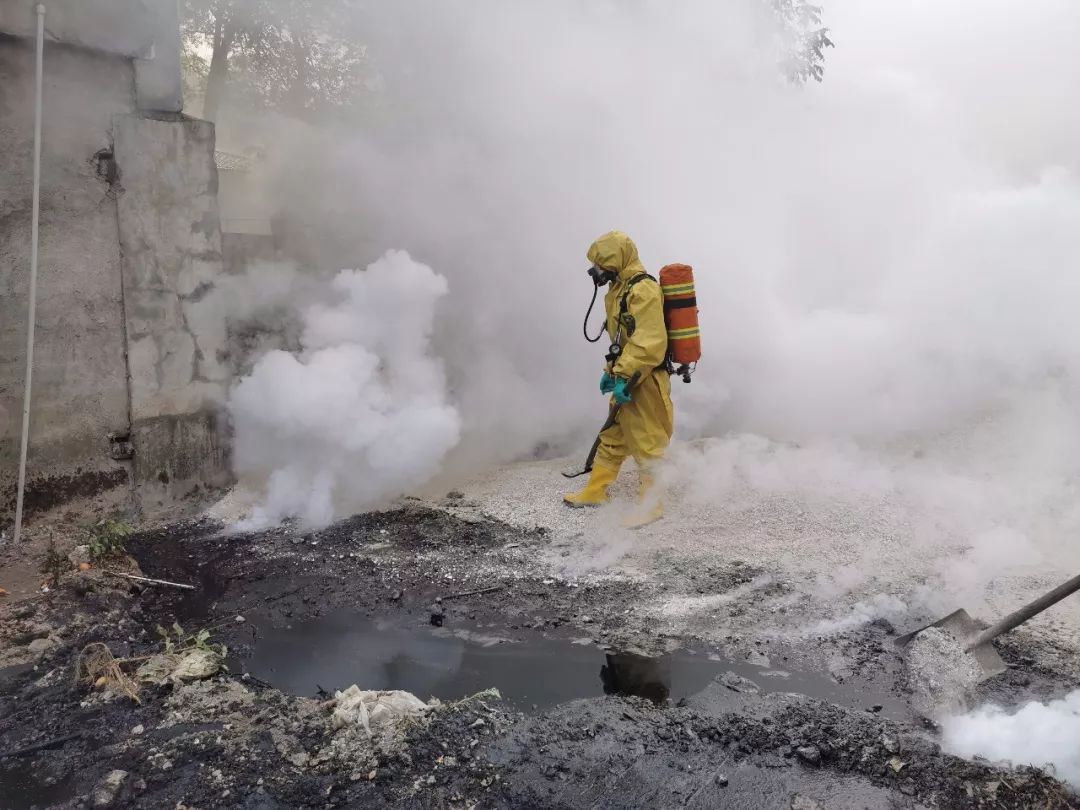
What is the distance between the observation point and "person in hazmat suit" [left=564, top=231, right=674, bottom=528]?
16.7 feet

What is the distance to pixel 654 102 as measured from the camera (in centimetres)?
804

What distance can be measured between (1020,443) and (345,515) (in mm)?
5114

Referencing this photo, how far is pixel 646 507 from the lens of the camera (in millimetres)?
5273

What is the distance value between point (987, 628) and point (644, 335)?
2.54 metres

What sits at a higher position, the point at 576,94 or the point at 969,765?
the point at 576,94

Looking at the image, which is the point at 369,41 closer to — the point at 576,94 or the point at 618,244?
the point at 576,94

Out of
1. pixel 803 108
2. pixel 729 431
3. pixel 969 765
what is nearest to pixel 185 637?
pixel 969 765

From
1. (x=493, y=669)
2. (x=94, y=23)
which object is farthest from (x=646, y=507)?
(x=94, y=23)

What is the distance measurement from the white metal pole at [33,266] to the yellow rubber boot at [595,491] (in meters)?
3.44

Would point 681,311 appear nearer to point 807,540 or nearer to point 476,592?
point 807,540

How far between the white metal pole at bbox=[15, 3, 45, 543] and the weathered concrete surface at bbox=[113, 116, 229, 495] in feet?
1.69

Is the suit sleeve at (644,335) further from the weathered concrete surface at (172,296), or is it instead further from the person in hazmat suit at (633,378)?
the weathered concrete surface at (172,296)

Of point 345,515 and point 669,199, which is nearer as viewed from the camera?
point 345,515

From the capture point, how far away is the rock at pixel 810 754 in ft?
9.40
